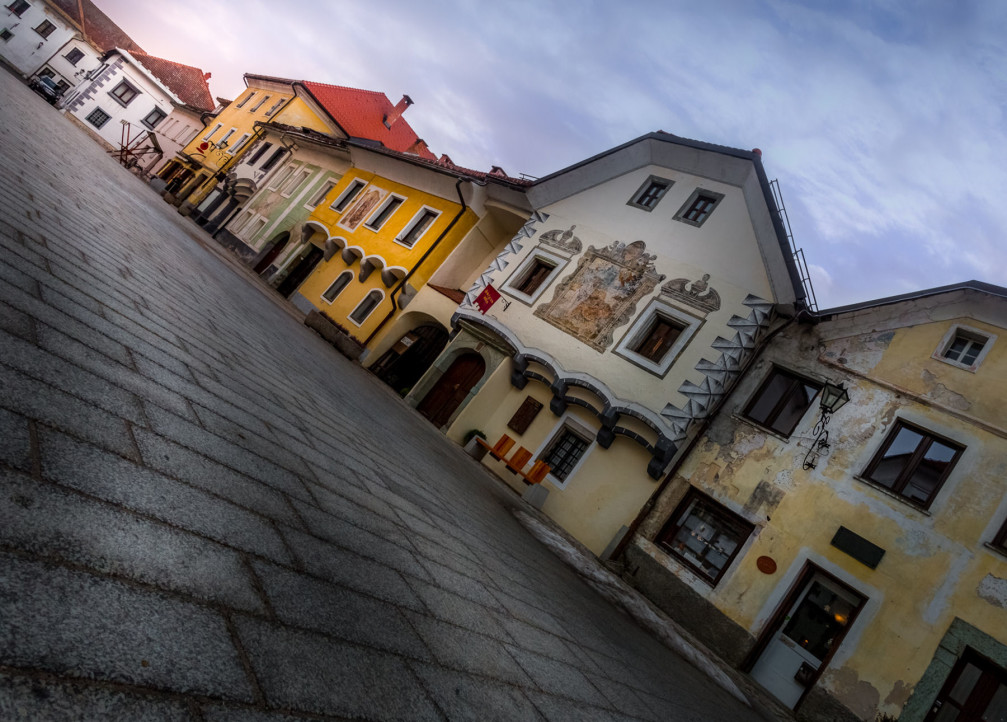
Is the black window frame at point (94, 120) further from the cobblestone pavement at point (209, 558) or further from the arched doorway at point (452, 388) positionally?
the cobblestone pavement at point (209, 558)

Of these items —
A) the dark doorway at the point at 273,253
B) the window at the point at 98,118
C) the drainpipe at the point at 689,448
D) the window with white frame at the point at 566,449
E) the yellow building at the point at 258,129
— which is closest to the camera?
the drainpipe at the point at 689,448

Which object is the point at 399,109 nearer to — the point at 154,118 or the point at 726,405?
the point at 154,118

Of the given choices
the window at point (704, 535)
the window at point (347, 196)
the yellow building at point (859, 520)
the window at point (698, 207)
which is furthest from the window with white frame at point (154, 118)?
the window at point (704, 535)

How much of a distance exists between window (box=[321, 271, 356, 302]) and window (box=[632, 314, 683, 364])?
14.2 metres

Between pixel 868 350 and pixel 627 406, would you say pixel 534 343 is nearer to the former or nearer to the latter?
pixel 627 406

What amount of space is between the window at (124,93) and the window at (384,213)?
40.9m

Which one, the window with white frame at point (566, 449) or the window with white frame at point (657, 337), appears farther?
the window with white frame at point (566, 449)

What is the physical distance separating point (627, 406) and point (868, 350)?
5408mm

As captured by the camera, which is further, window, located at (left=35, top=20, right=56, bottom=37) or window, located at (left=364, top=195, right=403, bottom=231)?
window, located at (left=35, top=20, right=56, bottom=37)

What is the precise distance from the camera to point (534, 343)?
15586mm

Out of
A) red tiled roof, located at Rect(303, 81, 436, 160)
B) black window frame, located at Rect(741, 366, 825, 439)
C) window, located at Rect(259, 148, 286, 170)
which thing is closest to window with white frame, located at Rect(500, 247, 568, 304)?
black window frame, located at Rect(741, 366, 825, 439)

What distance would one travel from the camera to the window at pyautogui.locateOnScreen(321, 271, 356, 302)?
2308 centimetres

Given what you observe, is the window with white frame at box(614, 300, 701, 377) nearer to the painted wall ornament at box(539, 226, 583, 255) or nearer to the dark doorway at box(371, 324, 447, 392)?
the painted wall ornament at box(539, 226, 583, 255)

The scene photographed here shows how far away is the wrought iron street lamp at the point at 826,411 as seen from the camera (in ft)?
35.9
